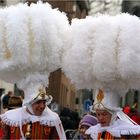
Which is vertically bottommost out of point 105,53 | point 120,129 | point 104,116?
point 120,129

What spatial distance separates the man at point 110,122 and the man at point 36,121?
0.51 meters

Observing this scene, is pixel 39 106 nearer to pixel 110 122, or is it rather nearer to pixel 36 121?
pixel 36 121

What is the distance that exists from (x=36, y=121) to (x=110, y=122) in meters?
0.78

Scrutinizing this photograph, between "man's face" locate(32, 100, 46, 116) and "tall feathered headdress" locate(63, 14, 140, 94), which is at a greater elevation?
"tall feathered headdress" locate(63, 14, 140, 94)

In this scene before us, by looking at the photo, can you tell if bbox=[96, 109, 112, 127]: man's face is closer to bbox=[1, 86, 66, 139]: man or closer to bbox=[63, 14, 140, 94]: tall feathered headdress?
bbox=[63, 14, 140, 94]: tall feathered headdress

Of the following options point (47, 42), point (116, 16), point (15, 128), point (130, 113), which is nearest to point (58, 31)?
point (47, 42)

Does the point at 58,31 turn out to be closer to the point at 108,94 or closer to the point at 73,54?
the point at 73,54

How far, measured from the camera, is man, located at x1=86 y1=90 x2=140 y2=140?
6430 millimetres

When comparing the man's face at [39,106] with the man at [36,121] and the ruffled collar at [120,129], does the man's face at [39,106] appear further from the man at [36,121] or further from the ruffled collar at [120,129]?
the ruffled collar at [120,129]

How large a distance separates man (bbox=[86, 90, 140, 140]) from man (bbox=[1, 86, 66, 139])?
0.51 meters

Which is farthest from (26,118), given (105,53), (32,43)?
(105,53)

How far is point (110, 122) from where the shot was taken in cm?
648

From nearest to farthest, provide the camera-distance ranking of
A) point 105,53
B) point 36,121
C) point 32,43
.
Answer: point 105,53
point 32,43
point 36,121

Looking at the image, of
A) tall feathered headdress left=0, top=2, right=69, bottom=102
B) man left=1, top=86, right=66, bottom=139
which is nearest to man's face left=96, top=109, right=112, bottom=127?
man left=1, top=86, right=66, bottom=139
